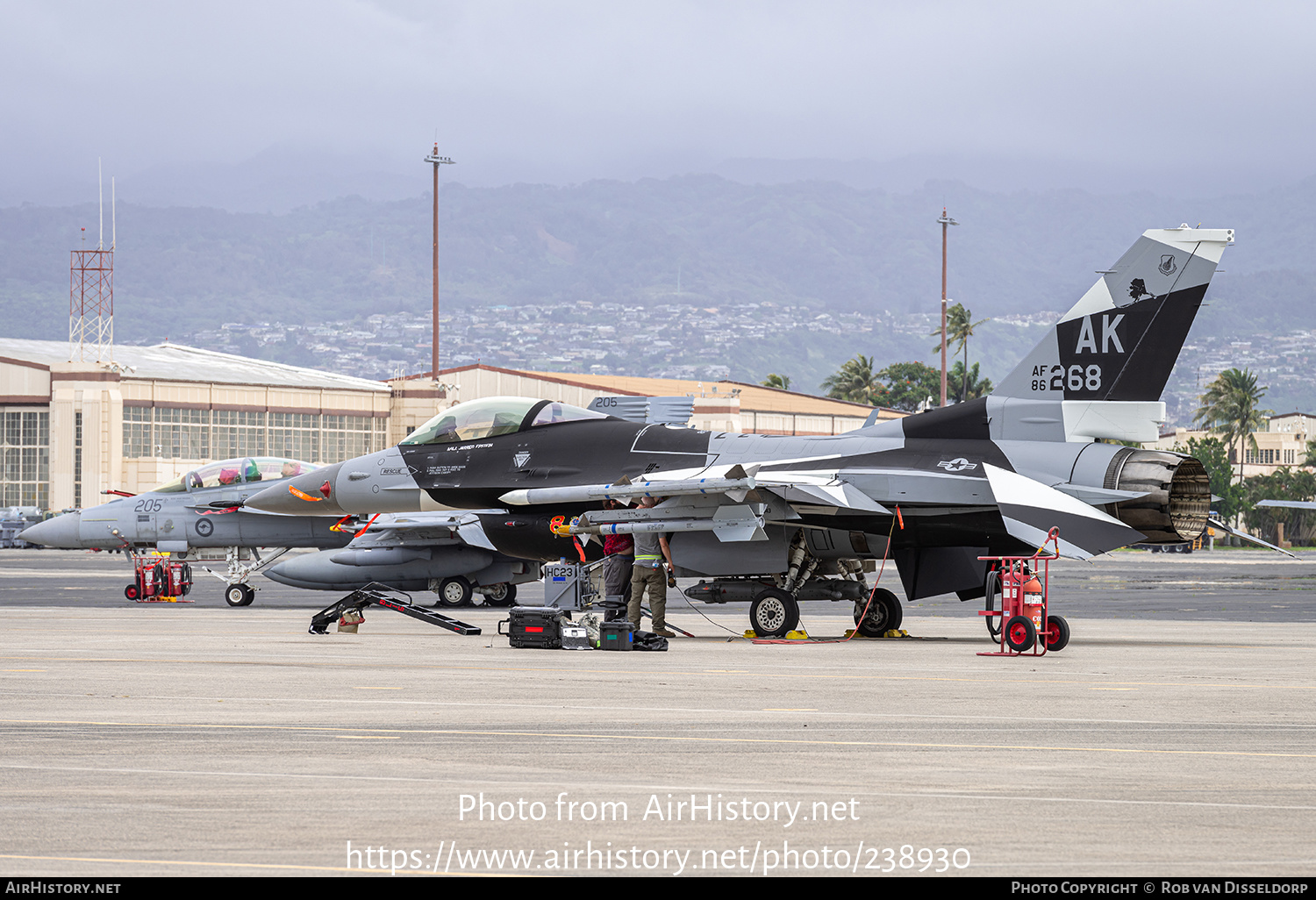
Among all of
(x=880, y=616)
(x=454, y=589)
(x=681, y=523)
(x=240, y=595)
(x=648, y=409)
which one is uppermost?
(x=648, y=409)

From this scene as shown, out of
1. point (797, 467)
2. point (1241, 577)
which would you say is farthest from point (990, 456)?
point (1241, 577)

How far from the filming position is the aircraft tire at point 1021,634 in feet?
49.9

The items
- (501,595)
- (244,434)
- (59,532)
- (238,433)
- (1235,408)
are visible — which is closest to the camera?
(501,595)

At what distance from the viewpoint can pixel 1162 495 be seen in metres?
16.1

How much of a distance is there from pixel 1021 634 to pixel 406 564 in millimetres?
12960

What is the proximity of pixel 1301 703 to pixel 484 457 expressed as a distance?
40.9 ft

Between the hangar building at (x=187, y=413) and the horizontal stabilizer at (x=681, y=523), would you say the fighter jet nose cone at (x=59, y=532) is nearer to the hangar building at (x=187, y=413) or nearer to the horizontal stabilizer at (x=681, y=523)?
the horizontal stabilizer at (x=681, y=523)

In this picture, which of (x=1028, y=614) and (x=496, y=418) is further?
(x=496, y=418)

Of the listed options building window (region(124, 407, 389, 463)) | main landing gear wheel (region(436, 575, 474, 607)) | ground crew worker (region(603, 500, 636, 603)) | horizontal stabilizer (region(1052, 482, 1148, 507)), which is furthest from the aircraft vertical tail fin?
building window (region(124, 407, 389, 463))

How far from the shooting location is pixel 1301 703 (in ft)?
34.1

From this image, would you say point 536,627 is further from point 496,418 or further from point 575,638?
point 496,418

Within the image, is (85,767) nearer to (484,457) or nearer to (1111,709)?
(1111,709)

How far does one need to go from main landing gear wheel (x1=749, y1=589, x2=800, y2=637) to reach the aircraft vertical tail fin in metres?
A: 3.99

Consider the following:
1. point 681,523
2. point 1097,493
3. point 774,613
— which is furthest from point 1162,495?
point 681,523
